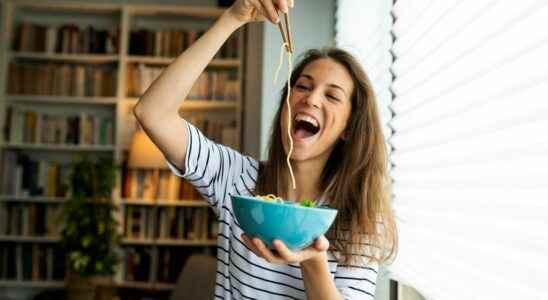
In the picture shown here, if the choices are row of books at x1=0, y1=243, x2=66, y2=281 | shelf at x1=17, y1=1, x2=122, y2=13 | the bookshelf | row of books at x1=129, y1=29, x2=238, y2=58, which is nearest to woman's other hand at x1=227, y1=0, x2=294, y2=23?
the bookshelf

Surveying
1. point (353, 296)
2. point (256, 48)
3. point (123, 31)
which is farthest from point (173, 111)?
point (123, 31)

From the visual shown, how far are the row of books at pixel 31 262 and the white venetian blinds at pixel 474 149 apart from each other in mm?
3480

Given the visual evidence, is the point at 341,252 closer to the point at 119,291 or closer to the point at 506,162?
the point at 506,162

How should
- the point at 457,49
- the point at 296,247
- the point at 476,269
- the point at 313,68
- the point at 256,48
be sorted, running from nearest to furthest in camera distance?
the point at 296,247 → the point at 476,269 → the point at 457,49 → the point at 313,68 → the point at 256,48

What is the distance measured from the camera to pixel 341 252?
1.09 m

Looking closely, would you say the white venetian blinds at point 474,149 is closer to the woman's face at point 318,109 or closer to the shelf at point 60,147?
the woman's face at point 318,109

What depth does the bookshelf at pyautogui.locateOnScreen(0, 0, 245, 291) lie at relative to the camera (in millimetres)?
4234

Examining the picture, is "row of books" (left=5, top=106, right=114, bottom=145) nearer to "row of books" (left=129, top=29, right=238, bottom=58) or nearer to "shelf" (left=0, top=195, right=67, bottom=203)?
"shelf" (left=0, top=195, right=67, bottom=203)

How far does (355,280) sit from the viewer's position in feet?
3.52

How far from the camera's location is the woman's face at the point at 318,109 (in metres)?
1.20

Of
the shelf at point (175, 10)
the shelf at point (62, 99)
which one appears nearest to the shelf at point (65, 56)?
the shelf at point (62, 99)

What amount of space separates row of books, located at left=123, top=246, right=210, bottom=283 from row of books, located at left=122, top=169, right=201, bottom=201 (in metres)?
0.45

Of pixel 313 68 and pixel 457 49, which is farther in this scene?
pixel 313 68

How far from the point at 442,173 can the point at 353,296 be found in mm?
357
